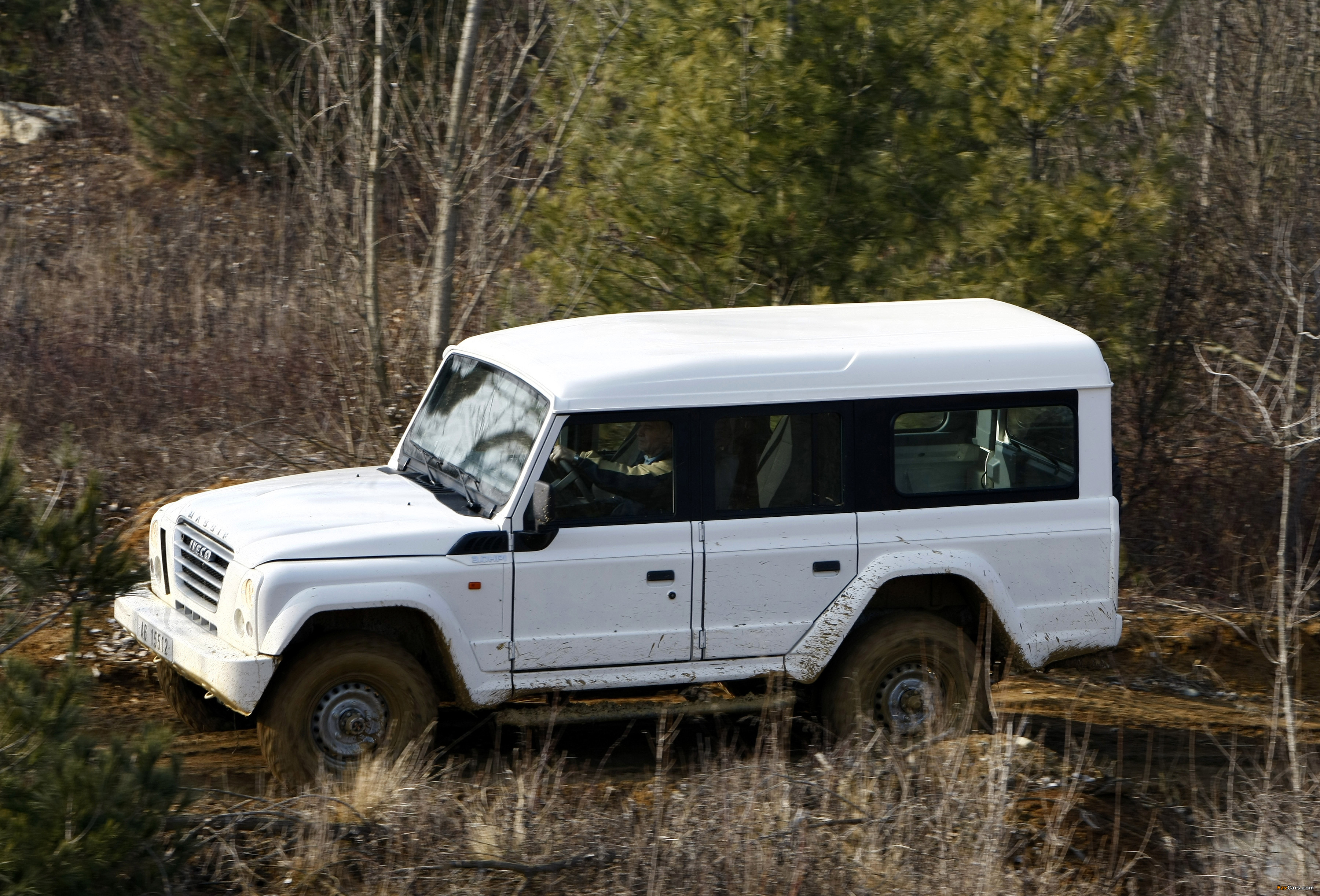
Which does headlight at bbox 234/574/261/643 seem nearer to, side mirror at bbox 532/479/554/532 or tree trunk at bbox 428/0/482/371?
side mirror at bbox 532/479/554/532

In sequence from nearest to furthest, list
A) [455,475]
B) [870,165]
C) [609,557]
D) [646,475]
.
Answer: [609,557] → [646,475] → [455,475] → [870,165]

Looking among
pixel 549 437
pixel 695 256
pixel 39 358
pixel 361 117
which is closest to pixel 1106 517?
pixel 549 437

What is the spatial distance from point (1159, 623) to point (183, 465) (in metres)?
6.81

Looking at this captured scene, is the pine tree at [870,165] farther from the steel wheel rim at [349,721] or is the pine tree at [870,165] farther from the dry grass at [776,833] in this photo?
the steel wheel rim at [349,721]

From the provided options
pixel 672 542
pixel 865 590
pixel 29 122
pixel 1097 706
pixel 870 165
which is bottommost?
pixel 1097 706

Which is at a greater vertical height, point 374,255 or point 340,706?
point 374,255

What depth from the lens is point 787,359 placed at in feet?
19.4

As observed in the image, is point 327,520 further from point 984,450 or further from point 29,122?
point 29,122

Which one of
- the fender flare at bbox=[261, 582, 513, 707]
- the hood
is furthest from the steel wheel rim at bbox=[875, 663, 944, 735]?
the hood

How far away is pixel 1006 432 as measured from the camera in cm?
613

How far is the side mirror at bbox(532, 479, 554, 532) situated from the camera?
558cm

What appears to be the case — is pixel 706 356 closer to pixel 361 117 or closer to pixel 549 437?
pixel 549 437

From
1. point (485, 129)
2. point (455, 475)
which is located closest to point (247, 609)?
point (455, 475)

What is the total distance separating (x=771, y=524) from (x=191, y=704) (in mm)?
2812
